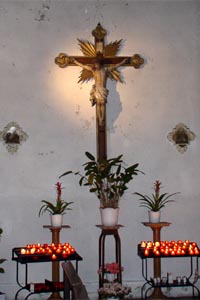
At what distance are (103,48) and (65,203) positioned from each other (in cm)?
186

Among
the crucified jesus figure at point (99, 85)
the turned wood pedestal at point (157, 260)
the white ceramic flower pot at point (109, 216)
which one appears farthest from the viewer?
the crucified jesus figure at point (99, 85)

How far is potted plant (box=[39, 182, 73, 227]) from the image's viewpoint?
5.45 m

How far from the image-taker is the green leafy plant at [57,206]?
18.0 ft

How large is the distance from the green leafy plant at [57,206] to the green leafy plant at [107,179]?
0.21m

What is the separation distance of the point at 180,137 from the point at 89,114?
3.65 ft

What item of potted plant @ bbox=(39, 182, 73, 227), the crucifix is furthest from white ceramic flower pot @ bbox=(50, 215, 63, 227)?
the crucifix

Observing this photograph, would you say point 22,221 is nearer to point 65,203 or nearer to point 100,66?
point 65,203

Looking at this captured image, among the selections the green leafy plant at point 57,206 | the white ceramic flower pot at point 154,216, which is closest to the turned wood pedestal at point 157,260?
the white ceramic flower pot at point 154,216

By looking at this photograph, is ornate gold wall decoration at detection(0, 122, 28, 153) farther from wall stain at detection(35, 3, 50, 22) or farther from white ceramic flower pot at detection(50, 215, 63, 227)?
wall stain at detection(35, 3, 50, 22)

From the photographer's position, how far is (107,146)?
600cm

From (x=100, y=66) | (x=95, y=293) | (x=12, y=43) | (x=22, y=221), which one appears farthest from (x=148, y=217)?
(x=12, y=43)

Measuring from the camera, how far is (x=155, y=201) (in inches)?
223

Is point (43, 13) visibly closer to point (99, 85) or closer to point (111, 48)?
point (111, 48)

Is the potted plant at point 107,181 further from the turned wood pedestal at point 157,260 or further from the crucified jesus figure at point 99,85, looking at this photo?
the crucified jesus figure at point 99,85
